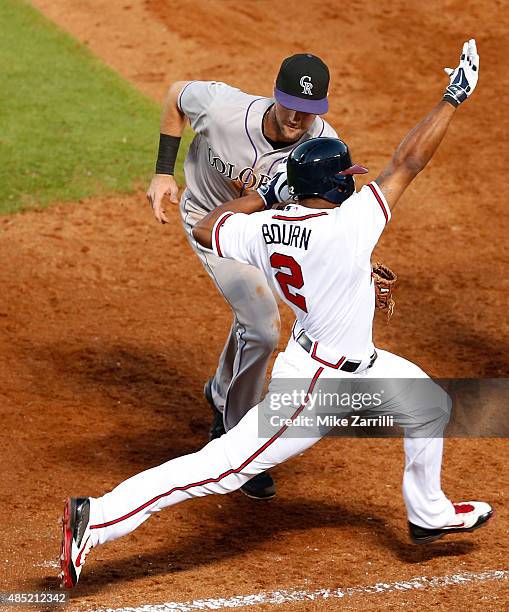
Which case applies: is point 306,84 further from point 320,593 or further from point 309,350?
point 320,593

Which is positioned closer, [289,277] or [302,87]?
[289,277]

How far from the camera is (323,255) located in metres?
4.64

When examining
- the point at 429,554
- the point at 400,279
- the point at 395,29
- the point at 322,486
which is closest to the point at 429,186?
the point at 400,279

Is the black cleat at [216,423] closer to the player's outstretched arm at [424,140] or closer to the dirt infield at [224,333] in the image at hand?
the dirt infield at [224,333]

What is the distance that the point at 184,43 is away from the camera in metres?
11.8

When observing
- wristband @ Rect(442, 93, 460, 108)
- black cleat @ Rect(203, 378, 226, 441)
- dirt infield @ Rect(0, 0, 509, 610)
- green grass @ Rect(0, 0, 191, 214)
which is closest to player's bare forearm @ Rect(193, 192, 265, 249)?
wristband @ Rect(442, 93, 460, 108)

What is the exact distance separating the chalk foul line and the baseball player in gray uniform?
1097mm

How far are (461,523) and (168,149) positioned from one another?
247cm

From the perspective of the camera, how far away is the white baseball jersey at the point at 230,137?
19.1 ft

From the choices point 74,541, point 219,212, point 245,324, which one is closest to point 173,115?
point 245,324

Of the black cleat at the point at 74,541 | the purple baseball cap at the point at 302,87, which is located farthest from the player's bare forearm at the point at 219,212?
the black cleat at the point at 74,541

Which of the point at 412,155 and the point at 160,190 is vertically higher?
the point at 412,155

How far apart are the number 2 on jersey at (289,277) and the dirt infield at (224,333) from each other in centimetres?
126

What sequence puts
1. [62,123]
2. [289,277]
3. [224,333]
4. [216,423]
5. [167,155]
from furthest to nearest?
[62,123], [224,333], [216,423], [167,155], [289,277]
